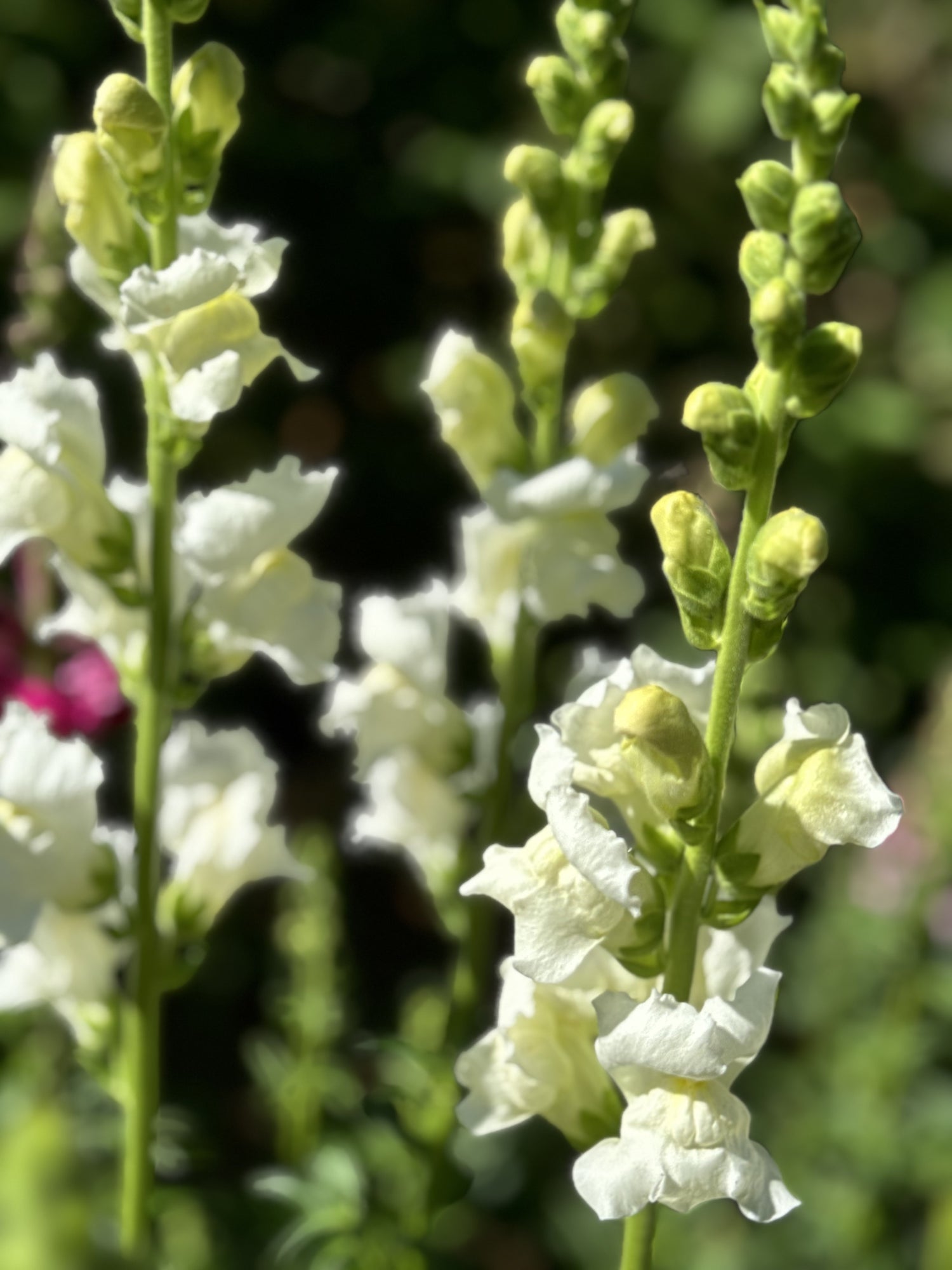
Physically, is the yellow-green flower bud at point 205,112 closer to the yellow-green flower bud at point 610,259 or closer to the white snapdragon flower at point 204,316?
the white snapdragon flower at point 204,316

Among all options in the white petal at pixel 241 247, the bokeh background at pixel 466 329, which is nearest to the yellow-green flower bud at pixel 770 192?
the white petal at pixel 241 247

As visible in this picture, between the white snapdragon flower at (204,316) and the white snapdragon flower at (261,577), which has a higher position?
the white snapdragon flower at (204,316)

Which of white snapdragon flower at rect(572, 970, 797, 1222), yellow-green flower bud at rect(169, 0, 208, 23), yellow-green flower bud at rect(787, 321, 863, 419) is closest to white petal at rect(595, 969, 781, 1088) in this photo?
white snapdragon flower at rect(572, 970, 797, 1222)

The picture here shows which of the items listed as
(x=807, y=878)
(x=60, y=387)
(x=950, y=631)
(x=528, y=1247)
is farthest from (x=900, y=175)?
(x=60, y=387)

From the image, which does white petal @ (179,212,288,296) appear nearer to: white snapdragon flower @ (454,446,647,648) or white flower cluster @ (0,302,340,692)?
white flower cluster @ (0,302,340,692)

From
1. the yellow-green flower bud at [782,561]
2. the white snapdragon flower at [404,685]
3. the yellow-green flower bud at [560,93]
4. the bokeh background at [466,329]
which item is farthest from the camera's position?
the bokeh background at [466,329]

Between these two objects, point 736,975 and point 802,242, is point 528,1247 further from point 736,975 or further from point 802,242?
point 802,242

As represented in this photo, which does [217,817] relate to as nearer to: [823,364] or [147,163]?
[147,163]
